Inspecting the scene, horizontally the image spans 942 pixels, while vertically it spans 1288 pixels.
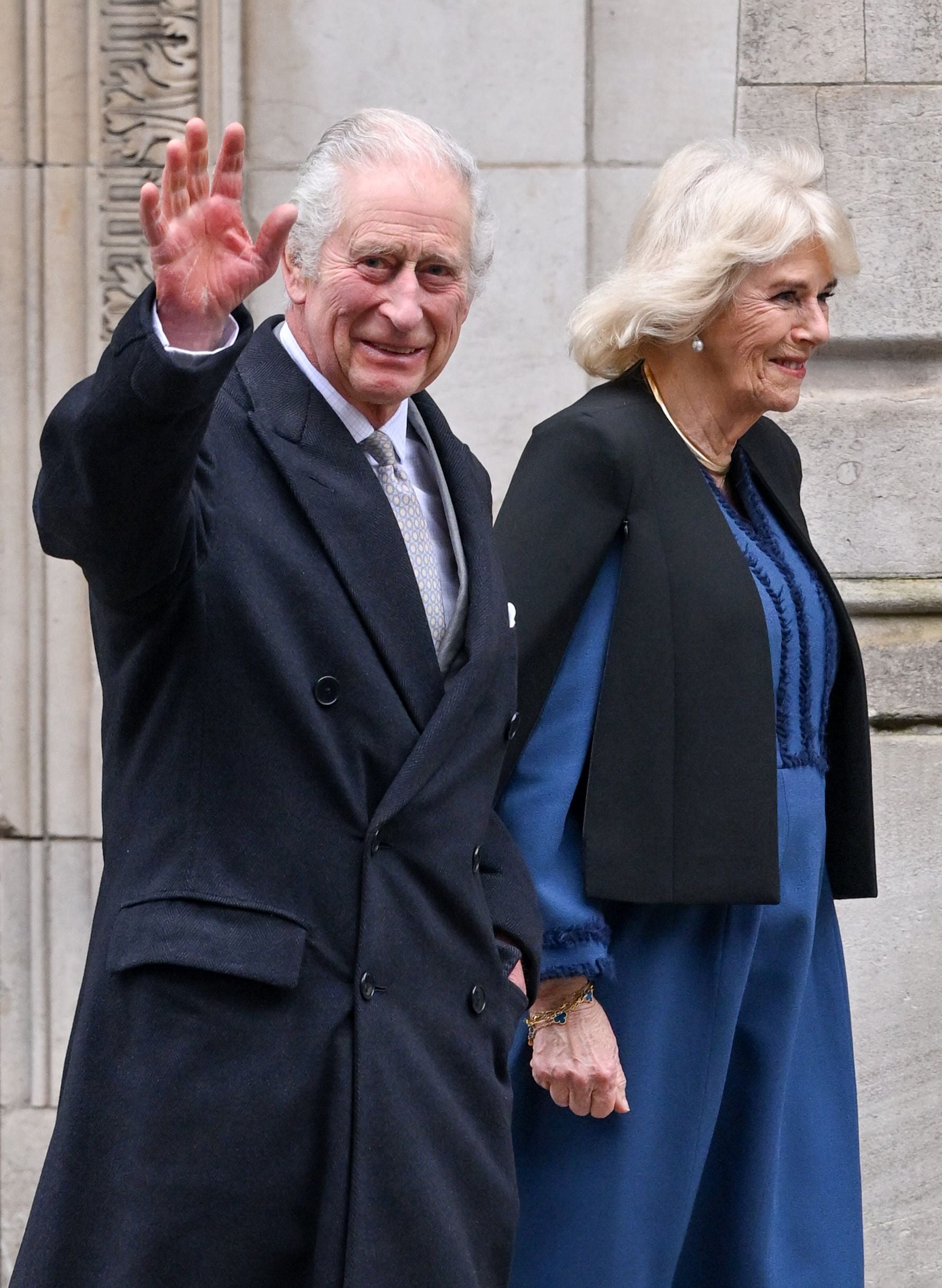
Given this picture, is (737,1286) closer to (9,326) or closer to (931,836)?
(931,836)

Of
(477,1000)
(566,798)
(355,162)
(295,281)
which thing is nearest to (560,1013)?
(566,798)

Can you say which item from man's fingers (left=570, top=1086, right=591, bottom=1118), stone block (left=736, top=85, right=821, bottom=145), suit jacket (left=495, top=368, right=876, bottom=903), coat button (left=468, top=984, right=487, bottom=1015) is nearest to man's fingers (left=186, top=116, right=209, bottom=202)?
coat button (left=468, top=984, right=487, bottom=1015)

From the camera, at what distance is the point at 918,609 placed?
3.75m

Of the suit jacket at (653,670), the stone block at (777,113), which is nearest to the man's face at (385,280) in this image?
the suit jacket at (653,670)

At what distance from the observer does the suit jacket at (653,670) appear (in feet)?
8.14

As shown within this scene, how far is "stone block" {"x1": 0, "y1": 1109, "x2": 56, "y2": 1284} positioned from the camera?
→ 3.70 meters

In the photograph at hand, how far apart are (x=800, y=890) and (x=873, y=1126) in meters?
1.36

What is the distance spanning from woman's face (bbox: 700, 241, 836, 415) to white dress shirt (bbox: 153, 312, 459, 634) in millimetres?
652

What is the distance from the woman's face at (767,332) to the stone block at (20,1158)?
2.12 m

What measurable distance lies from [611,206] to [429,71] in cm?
46

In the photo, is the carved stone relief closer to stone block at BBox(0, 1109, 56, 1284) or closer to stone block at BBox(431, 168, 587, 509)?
stone block at BBox(431, 168, 587, 509)

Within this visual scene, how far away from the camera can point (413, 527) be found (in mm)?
2057

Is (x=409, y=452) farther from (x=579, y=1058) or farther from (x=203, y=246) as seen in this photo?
(x=579, y=1058)

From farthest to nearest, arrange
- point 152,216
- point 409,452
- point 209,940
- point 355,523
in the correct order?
point 409,452 → point 355,523 → point 209,940 → point 152,216
